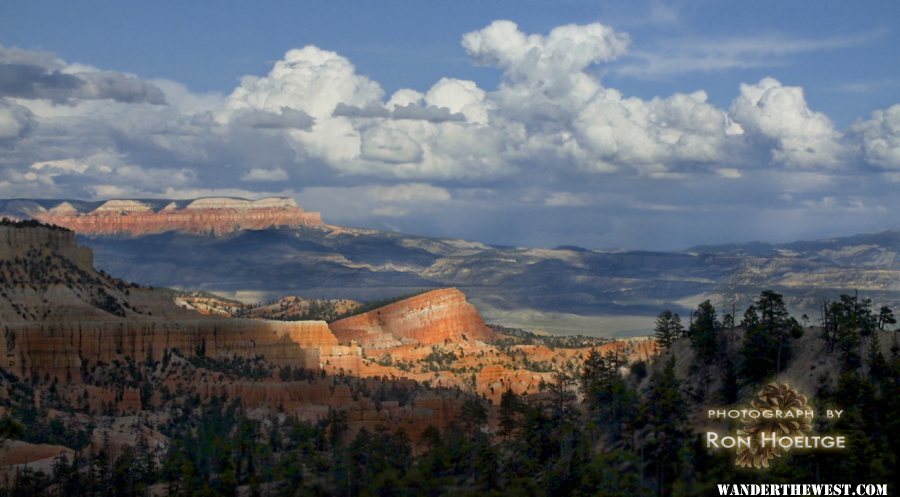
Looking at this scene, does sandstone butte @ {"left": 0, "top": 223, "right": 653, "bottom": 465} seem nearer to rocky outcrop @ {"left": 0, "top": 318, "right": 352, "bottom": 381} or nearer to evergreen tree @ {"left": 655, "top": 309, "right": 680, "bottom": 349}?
rocky outcrop @ {"left": 0, "top": 318, "right": 352, "bottom": 381}

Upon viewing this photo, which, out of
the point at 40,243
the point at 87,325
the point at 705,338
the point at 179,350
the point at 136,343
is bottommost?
the point at 179,350

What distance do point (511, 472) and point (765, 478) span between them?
19.6 meters

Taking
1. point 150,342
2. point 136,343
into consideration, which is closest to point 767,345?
point 136,343

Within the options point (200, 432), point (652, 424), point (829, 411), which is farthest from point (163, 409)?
point (829, 411)

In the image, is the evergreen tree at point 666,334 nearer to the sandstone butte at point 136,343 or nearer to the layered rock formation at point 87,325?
the sandstone butte at point 136,343

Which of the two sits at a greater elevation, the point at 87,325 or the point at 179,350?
the point at 87,325

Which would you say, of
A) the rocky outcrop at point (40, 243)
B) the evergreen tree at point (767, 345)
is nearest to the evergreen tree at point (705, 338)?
the evergreen tree at point (767, 345)

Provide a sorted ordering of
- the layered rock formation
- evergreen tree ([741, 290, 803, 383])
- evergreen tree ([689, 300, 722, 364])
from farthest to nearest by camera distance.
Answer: the layered rock formation → evergreen tree ([689, 300, 722, 364]) → evergreen tree ([741, 290, 803, 383])

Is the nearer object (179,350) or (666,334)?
(666,334)

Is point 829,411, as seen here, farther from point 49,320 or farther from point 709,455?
point 49,320

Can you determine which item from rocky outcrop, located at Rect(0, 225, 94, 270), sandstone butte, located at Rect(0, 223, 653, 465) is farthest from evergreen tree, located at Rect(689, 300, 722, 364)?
rocky outcrop, located at Rect(0, 225, 94, 270)

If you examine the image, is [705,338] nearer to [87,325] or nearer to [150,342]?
[87,325]

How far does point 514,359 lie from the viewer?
639 feet

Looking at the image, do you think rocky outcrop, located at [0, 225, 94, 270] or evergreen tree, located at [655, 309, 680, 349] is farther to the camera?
rocky outcrop, located at [0, 225, 94, 270]
